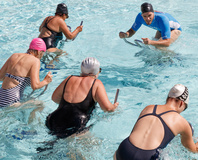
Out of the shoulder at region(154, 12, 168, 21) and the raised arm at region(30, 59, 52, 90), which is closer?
the raised arm at region(30, 59, 52, 90)

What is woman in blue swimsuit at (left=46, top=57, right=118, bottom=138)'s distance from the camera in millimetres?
3674

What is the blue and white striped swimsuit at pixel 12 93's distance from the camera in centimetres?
446

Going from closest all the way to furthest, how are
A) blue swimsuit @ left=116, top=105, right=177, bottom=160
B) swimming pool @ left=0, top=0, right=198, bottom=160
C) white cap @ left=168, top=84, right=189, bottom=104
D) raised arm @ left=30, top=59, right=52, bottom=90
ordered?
blue swimsuit @ left=116, top=105, right=177, bottom=160 < white cap @ left=168, top=84, right=189, bottom=104 < swimming pool @ left=0, top=0, right=198, bottom=160 < raised arm @ left=30, top=59, right=52, bottom=90

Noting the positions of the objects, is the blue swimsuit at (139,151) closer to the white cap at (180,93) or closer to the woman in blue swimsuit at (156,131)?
the woman in blue swimsuit at (156,131)

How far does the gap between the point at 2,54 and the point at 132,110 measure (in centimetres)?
423

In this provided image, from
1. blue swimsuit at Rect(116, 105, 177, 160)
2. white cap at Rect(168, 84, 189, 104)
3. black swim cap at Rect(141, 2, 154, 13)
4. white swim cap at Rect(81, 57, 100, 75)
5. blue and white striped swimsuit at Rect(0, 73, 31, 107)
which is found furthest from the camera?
black swim cap at Rect(141, 2, 154, 13)

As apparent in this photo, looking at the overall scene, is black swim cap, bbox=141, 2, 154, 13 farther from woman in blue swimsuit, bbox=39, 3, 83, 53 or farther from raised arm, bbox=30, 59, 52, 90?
raised arm, bbox=30, 59, 52, 90

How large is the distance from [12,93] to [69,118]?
136 cm

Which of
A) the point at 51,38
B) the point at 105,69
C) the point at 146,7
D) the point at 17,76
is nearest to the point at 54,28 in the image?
the point at 51,38

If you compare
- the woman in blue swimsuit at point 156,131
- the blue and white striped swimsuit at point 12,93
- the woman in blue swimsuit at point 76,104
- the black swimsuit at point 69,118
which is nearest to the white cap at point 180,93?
the woman in blue swimsuit at point 156,131

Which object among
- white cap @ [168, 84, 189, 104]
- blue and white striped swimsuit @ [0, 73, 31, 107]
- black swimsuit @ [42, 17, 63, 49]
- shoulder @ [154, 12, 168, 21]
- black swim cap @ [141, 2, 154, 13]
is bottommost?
blue and white striped swimsuit @ [0, 73, 31, 107]

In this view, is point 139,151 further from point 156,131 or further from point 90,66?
point 90,66

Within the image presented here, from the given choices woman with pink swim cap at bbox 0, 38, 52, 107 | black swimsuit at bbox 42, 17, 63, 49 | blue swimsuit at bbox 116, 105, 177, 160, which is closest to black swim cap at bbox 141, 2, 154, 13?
black swimsuit at bbox 42, 17, 63, 49

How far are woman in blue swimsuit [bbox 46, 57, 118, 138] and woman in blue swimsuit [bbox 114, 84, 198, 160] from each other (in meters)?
0.74
